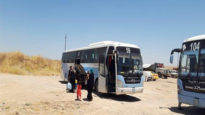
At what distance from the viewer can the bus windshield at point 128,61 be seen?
43.5 ft

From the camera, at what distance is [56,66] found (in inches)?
2468

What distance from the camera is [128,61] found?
13.5 meters

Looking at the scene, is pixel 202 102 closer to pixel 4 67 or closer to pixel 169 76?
pixel 169 76

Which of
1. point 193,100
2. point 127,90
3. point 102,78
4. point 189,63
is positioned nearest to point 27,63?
point 102,78

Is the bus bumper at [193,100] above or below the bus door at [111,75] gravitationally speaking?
below

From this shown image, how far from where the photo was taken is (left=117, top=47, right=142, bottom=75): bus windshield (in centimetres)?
1327

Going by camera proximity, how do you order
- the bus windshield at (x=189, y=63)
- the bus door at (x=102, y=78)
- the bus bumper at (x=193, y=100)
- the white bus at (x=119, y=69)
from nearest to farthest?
the bus bumper at (x=193, y=100) → the bus windshield at (x=189, y=63) → the white bus at (x=119, y=69) → the bus door at (x=102, y=78)

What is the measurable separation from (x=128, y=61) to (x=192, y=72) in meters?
4.47

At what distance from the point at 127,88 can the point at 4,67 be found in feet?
149

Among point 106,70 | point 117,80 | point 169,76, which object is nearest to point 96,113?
point 117,80

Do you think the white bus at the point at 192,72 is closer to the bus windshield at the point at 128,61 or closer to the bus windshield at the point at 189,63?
the bus windshield at the point at 189,63

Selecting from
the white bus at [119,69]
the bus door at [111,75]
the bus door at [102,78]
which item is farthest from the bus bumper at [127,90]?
the bus door at [102,78]

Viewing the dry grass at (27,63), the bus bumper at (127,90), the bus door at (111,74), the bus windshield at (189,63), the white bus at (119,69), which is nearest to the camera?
the bus windshield at (189,63)

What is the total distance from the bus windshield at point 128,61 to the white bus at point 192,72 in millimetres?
3456
